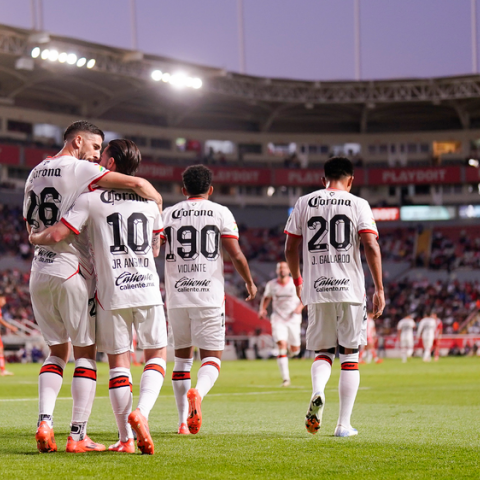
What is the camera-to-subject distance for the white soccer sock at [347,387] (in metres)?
7.10

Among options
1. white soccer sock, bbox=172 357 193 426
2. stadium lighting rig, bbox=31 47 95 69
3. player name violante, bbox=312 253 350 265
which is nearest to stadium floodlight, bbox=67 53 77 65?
stadium lighting rig, bbox=31 47 95 69

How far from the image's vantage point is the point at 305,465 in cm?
532

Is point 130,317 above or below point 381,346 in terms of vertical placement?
above

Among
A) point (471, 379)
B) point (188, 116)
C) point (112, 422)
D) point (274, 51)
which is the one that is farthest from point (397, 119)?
point (112, 422)

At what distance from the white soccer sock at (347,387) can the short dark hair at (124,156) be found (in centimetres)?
263

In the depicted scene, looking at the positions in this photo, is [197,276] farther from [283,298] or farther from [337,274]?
[283,298]

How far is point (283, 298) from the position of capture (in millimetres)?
17984

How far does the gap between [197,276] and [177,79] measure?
131 ft

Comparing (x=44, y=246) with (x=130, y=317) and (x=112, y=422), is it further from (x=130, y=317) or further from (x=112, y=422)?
(x=112, y=422)

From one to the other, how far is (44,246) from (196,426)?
6.89 feet

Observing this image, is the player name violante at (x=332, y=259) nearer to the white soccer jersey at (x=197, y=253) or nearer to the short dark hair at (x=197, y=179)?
the white soccer jersey at (x=197, y=253)

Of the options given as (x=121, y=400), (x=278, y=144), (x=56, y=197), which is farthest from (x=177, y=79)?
(x=121, y=400)

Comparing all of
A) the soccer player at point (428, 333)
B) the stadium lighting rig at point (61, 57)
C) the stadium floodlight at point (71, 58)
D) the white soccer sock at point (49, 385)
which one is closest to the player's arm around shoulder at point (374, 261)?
the white soccer sock at point (49, 385)

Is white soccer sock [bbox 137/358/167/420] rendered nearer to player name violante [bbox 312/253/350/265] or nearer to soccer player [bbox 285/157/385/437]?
soccer player [bbox 285/157/385/437]
